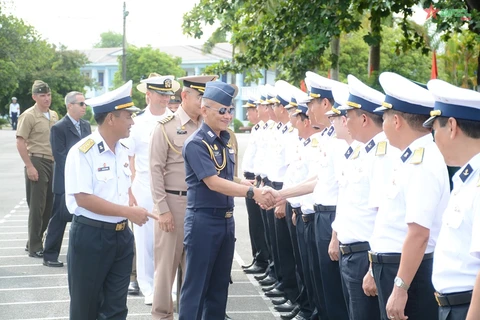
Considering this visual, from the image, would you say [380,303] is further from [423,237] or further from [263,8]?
[263,8]

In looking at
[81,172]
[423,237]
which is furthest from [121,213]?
[423,237]

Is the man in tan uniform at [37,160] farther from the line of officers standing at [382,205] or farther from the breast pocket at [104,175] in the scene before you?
the breast pocket at [104,175]

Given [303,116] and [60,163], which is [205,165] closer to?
[303,116]

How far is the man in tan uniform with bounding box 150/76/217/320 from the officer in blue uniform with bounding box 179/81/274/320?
2.67 ft

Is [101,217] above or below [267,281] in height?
above

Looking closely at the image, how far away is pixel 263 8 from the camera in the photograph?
15.8 metres

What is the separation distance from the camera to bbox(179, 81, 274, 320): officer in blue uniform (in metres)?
6.20

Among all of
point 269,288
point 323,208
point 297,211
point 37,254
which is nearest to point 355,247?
point 323,208

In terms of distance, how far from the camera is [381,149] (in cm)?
509

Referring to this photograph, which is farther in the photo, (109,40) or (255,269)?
(109,40)

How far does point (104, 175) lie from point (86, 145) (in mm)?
245

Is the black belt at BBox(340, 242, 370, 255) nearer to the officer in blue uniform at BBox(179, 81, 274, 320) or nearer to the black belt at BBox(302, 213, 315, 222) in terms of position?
the officer in blue uniform at BBox(179, 81, 274, 320)

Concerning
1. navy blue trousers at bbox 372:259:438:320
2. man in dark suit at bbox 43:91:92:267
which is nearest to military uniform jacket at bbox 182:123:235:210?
navy blue trousers at bbox 372:259:438:320

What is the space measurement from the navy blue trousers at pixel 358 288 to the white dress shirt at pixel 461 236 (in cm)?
134
